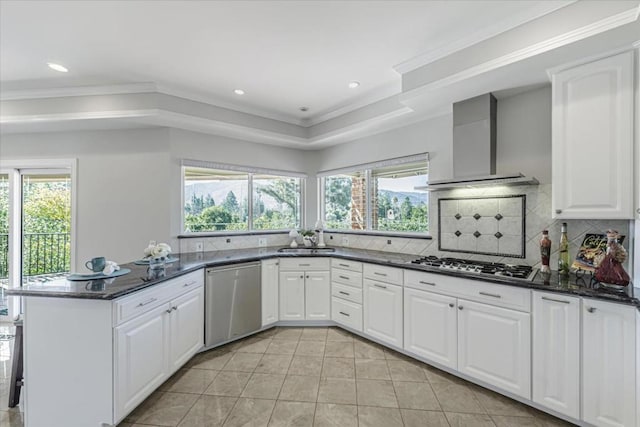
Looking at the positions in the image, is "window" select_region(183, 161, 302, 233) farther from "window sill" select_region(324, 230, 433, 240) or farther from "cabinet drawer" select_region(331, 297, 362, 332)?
"cabinet drawer" select_region(331, 297, 362, 332)

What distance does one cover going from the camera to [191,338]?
2688 millimetres

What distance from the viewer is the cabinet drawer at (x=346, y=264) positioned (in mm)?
3256

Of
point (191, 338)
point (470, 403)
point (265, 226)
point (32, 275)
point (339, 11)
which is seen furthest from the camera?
point (265, 226)

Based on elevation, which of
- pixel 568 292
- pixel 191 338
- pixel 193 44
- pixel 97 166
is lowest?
pixel 191 338

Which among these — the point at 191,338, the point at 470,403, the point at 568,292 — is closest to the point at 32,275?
the point at 191,338

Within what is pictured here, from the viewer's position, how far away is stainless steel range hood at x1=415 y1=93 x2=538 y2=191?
8.37 feet

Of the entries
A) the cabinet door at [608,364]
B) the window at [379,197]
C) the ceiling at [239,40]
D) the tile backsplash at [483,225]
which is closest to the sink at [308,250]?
the window at [379,197]

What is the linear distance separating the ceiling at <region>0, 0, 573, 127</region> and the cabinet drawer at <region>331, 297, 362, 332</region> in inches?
97.1

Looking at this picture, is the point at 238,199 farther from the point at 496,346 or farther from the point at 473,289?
the point at 496,346

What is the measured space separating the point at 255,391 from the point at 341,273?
1546 mm

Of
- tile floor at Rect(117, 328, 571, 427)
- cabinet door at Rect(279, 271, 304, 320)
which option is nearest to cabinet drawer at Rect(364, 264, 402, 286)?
tile floor at Rect(117, 328, 571, 427)

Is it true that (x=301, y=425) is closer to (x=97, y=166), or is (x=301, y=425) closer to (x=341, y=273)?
(x=341, y=273)

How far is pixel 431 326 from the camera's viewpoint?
2.57m

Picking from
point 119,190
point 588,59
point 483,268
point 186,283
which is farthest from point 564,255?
point 119,190
